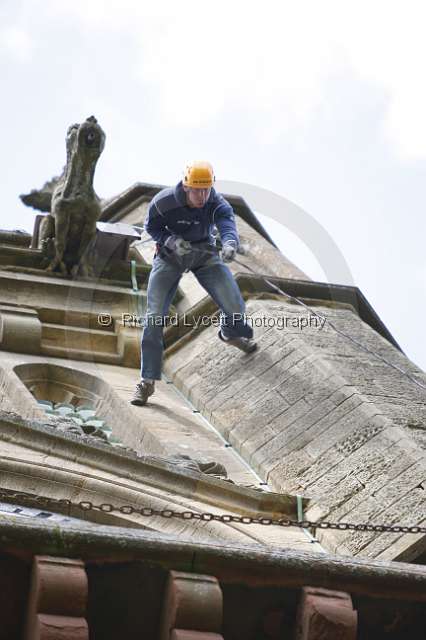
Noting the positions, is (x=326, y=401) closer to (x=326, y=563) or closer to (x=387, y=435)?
(x=387, y=435)

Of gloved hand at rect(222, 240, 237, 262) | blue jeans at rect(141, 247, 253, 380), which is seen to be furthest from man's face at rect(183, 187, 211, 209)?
blue jeans at rect(141, 247, 253, 380)

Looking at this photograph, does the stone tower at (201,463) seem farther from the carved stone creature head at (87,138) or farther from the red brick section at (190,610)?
the carved stone creature head at (87,138)

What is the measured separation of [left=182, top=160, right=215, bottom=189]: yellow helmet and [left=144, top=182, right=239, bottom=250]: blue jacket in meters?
0.24

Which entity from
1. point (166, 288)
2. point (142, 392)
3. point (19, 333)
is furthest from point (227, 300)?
point (19, 333)

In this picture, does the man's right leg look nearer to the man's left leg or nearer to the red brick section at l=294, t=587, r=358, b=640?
the man's left leg

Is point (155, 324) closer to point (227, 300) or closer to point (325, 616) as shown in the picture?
point (227, 300)

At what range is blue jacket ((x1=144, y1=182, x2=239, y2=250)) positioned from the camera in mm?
15609

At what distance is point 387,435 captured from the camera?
14211mm

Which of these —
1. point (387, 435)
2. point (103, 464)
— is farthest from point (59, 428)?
point (387, 435)

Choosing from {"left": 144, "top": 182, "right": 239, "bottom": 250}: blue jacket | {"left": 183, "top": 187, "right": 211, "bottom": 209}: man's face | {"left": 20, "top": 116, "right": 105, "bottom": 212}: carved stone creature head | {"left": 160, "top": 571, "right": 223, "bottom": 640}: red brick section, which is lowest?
{"left": 160, "top": 571, "right": 223, "bottom": 640}: red brick section

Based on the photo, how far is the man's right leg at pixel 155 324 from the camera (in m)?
16.2

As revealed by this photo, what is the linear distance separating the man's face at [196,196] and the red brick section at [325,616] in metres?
7.03

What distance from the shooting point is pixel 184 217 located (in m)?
15.7

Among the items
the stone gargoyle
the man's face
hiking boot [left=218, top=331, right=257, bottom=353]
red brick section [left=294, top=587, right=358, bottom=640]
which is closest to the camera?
red brick section [left=294, top=587, right=358, bottom=640]
